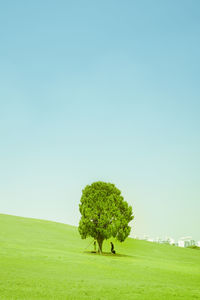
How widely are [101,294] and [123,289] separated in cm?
256

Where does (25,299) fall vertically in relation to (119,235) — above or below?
below

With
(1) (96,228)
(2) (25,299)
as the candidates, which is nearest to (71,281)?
(2) (25,299)

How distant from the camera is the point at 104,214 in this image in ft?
144

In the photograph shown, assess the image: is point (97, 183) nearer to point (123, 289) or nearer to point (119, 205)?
point (119, 205)

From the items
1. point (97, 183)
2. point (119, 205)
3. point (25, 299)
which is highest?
point (97, 183)

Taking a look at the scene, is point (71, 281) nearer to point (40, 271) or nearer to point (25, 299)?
point (40, 271)

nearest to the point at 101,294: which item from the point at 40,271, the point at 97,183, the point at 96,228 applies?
the point at 40,271

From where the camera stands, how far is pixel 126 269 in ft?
99.1

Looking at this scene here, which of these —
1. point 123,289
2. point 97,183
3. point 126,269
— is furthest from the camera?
point 97,183

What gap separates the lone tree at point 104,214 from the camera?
4344 cm

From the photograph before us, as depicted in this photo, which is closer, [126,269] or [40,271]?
[40,271]

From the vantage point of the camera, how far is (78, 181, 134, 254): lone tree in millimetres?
43438

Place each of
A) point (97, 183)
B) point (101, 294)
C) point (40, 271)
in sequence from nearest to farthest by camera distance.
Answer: point (101, 294)
point (40, 271)
point (97, 183)

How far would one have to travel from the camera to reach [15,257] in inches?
1209
